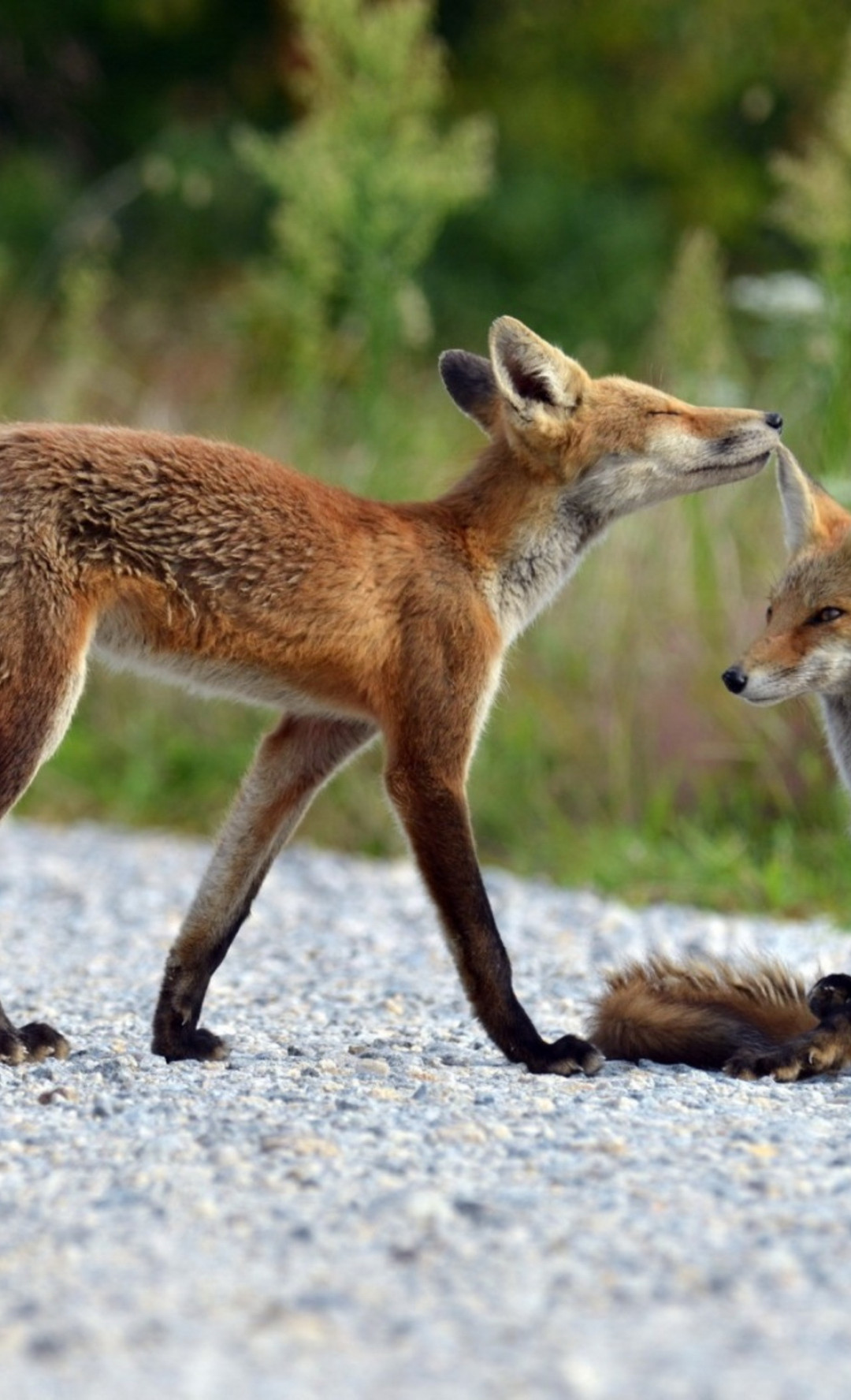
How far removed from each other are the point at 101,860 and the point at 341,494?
4.43 m

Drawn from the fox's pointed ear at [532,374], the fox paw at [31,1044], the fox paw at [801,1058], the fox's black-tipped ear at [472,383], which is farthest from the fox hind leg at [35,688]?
the fox paw at [801,1058]

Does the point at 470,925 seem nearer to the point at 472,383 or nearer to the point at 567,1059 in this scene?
the point at 567,1059

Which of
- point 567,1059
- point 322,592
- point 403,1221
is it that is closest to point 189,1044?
point 567,1059

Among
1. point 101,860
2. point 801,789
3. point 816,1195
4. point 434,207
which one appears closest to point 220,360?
point 434,207

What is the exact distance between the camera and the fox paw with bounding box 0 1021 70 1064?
518 centimetres

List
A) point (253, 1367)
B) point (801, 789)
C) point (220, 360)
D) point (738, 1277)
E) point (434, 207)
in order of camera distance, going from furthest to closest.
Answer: point (220, 360) < point (434, 207) < point (801, 789) < point (738, 1277) < point (253, 1367)

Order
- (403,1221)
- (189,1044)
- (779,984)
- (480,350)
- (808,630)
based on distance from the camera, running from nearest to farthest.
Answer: (403,1221) → (189,1044) → (779,984) → (808,630) → (480,350)

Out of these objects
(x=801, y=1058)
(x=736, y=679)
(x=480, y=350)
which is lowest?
(x=801, y=1058)

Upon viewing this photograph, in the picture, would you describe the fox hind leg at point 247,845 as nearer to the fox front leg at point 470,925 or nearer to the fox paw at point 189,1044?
the fox paw at point 189,1044

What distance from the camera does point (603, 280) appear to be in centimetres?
1975

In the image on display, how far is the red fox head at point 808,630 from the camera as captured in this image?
18.6 feet

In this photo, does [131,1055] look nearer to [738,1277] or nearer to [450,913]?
[450,913]

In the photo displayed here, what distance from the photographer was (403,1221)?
11.9ft

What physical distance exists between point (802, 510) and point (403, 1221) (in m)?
3.28
